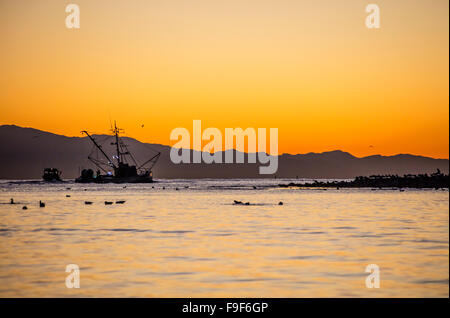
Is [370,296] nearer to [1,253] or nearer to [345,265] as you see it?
[345,265]

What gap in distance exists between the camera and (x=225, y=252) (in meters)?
26.8

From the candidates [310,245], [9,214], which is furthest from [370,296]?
[9,214]

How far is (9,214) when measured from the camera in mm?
52469

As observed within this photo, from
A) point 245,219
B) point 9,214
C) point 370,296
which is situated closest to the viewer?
point 370,296

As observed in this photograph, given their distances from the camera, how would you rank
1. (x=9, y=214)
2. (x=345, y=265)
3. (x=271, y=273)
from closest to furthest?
(x=271, y=273)
(x=345, y=265)
(x=9, y=214)

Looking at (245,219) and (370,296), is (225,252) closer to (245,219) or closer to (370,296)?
(370,296)

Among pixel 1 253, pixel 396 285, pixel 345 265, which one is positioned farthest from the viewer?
pixel 1 253
